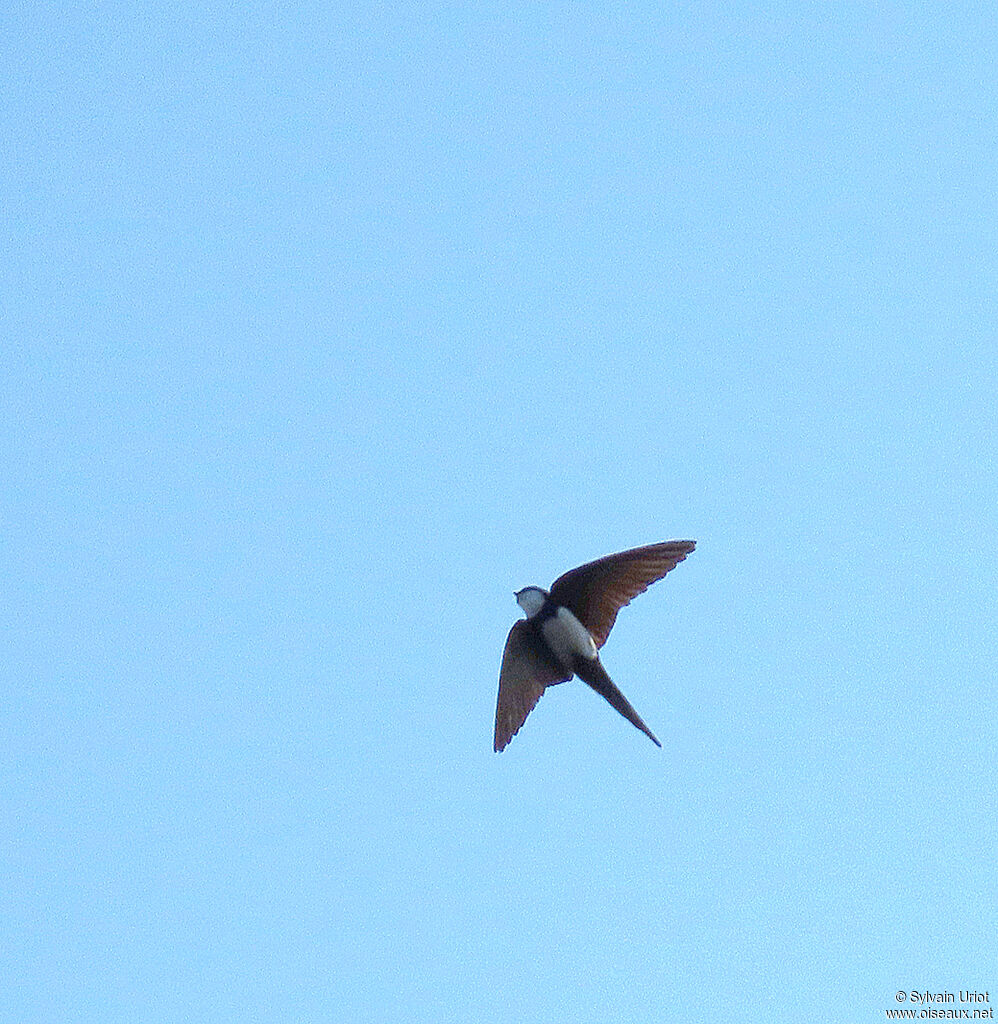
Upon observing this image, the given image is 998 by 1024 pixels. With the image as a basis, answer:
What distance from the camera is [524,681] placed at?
35.7 ft

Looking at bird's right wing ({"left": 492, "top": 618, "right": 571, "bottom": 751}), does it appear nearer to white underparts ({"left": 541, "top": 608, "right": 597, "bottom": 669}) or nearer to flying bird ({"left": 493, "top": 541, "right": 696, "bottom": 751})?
flying bird ({"left": 493, "top": 541, "right": 696, "bottom": 751})

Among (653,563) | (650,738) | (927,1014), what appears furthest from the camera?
(653,563)

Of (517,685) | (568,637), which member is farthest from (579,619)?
(517,685)

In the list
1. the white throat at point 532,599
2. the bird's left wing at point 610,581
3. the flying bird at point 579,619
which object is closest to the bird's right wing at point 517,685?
the flying bird at point 579,619

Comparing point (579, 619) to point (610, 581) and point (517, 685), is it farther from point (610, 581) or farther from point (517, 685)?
point (517, 685)

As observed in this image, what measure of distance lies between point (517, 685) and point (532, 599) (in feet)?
2.21

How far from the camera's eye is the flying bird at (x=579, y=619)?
10.4 meters

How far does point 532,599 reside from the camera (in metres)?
10.6

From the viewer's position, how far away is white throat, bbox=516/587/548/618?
34.6 feet

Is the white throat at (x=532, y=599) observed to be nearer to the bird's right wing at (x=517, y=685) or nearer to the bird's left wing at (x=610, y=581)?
the bird's left wing at (x=610, y=581)

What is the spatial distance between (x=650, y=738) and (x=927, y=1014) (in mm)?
2194

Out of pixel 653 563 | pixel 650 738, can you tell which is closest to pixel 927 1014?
pixel 650 738

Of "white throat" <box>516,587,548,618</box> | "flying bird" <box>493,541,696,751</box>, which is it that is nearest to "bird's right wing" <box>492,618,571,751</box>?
"flying bird" <box>493,541,696,751</box>

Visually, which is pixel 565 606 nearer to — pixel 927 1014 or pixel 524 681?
pixel 524 681
